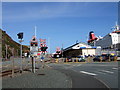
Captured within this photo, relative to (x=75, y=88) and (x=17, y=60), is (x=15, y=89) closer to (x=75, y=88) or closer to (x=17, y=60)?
(x=75, y=88)

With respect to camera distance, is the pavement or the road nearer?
the pavement

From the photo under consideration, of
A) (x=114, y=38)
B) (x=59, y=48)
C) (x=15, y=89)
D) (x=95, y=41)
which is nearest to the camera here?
(x=15, y=89)

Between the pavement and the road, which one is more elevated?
the pavement

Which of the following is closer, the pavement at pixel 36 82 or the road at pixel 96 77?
the pavement at pixel 36 82

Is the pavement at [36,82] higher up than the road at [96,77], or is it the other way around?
the pavement at [36,82]

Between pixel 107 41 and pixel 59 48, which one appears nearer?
pixel 59 48

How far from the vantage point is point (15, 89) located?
9578mm

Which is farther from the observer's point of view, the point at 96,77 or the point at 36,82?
the point at 96,77

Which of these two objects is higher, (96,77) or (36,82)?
(36,82)

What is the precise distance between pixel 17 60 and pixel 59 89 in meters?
10.5

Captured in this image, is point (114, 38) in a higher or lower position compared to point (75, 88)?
higher

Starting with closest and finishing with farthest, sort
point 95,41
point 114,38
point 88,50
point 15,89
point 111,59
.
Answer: point 15,89 < point 111,59 < point 88,50 < point 114,38 < point 95,41

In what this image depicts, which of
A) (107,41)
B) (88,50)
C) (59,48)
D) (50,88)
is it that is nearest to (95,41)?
(107,41)

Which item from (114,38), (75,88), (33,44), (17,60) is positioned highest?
(114,38)
